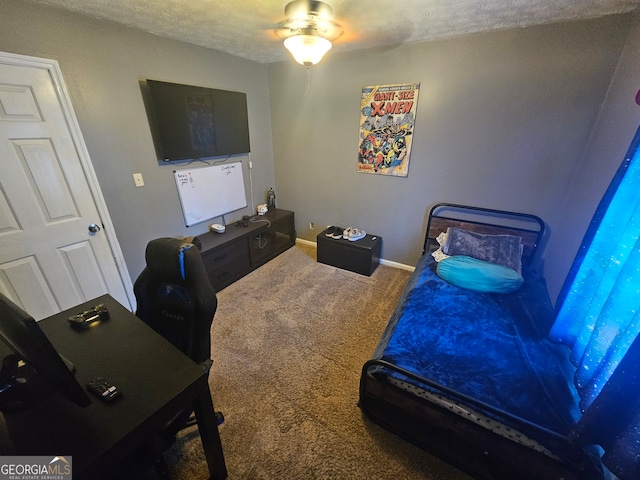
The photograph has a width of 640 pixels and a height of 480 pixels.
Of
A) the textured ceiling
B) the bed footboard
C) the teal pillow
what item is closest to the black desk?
the bed footboard

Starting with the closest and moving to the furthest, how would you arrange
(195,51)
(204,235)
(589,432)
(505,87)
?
(589,432) → (505,87) → (195,51) → (204,235)

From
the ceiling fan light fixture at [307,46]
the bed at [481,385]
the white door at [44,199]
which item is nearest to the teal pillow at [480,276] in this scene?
the bed at [481,385]

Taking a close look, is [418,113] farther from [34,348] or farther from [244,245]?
[34,348]

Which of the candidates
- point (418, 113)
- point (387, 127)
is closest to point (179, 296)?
point (387, 127)

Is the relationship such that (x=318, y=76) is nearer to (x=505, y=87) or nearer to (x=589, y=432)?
(x=505, y=87)

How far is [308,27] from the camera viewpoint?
6.20 feet

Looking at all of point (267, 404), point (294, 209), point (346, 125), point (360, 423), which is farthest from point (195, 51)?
point (360, 423)

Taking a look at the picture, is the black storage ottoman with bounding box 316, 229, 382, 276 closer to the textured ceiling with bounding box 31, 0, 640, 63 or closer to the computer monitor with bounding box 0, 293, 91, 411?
the textured ceiling with bounding box 31, 0, 640, 63

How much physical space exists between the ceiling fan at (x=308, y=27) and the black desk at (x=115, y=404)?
2112mm

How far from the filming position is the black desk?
0.78 meters

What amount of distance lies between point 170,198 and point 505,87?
130 inches

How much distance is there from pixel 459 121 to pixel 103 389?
313 centimetres

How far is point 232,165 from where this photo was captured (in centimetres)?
311

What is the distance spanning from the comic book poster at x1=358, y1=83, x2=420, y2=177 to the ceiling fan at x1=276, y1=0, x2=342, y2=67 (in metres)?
0.79
